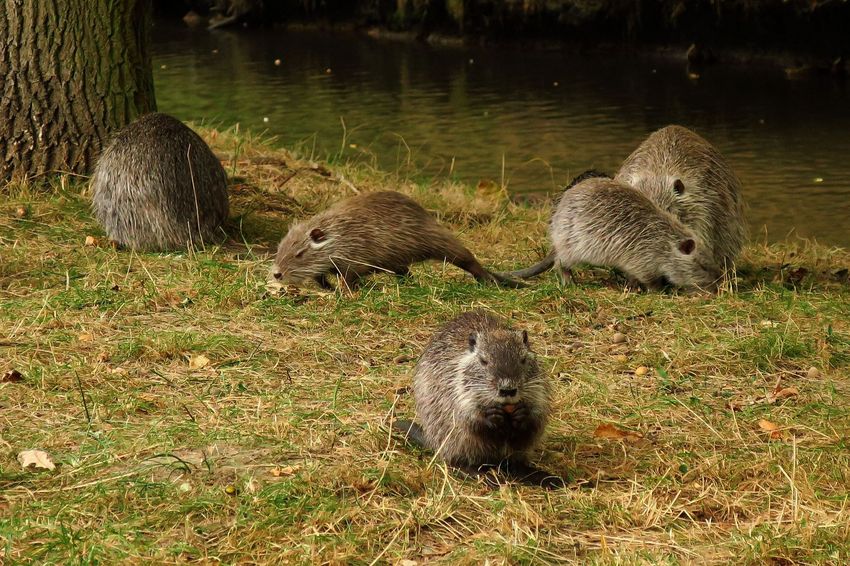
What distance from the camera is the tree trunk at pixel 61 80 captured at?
21.0ft

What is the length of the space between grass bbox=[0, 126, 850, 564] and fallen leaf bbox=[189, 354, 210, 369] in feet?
0.14

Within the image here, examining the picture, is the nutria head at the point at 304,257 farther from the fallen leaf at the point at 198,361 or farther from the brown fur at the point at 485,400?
the brown fur at the point at 485,400

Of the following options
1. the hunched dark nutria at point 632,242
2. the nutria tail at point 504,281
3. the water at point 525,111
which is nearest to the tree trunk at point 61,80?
the nutria tail at point 504,281

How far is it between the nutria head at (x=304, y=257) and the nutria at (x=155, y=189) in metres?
0.71

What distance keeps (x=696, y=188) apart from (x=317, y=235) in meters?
2.31

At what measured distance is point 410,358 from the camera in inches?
181

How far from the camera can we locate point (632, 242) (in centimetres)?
598

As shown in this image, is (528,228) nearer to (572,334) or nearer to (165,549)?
(572,334)

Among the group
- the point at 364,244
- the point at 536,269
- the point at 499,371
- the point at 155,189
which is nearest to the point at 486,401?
the point at 499,371

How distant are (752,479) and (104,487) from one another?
1.95m

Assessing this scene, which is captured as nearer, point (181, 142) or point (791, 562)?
point (791, 562)

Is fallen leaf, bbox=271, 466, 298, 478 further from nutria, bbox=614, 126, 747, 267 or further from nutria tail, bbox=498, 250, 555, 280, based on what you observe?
nutria, bbox=614, 126, 747, 267

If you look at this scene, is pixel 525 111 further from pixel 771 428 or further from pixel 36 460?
pixel 36 460

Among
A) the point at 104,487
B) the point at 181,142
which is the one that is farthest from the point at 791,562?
the point at 181,142
